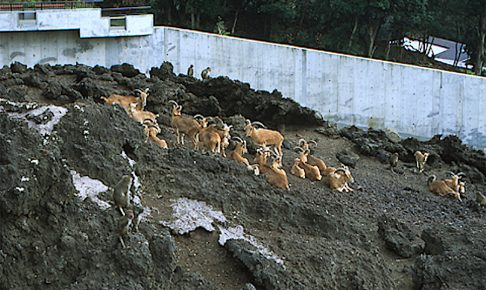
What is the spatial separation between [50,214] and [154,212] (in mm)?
1515

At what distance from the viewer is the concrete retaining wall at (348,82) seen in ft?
80.3

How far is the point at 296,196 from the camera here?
11.7 metres

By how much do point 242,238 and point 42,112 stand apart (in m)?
2.67

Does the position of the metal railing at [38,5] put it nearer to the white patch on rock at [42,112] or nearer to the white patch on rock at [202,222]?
the white patch on rock at [42,112]

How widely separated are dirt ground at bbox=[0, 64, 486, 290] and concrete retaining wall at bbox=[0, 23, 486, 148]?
1007 cm

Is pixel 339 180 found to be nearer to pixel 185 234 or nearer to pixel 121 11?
pixel 185 234

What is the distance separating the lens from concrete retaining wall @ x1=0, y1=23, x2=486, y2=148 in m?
24.5

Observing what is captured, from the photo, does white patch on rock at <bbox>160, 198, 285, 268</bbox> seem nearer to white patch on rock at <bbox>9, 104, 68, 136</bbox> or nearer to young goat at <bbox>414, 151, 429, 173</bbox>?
white patch on rock at <bbox>9, 104, 68, 136</bbox>

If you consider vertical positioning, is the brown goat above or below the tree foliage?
below

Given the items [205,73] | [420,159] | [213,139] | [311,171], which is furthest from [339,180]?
[205,73]

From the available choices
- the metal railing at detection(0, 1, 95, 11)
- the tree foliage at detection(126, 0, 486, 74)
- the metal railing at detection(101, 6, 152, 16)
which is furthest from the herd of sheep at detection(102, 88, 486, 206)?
the tree foliage at detection(126, 0, 486, 74)

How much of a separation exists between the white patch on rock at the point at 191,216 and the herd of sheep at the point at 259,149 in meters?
2.65

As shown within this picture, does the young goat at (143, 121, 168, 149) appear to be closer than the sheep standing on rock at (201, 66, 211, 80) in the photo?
Yes

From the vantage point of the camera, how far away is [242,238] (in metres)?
9.24
